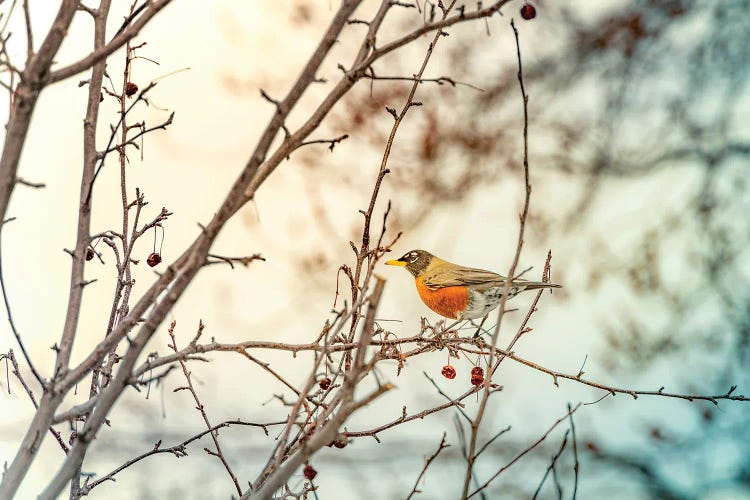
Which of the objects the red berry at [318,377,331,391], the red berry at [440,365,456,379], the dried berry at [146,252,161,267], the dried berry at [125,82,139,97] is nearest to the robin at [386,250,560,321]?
the red berry at [440,365,456,379]

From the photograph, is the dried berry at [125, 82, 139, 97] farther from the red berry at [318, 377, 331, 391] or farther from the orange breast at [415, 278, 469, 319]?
the orange breast at [415, 278, 469, 319]

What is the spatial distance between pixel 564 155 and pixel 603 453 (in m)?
1.08

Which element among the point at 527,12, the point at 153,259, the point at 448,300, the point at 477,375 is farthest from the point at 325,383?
the point at 527,12

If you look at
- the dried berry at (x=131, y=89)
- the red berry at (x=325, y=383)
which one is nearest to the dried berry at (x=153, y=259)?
the dried berry at (x=131, y=89)

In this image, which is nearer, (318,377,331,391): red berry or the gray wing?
(318,377,331,391): red berry

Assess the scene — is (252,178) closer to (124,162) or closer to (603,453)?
(124,162)

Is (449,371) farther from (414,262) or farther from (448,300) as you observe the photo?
(414,262)

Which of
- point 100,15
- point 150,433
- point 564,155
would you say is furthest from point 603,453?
point 100,15

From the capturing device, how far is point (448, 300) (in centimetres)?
184

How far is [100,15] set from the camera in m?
1.15

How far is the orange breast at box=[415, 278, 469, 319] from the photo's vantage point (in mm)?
1818

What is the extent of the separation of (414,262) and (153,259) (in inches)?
31.9

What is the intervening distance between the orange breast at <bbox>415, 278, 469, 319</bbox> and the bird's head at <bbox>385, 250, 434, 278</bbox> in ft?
0.39

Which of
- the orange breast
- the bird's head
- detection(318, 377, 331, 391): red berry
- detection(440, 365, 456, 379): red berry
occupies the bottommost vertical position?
detection(318, 377, 331, 391): red berry
